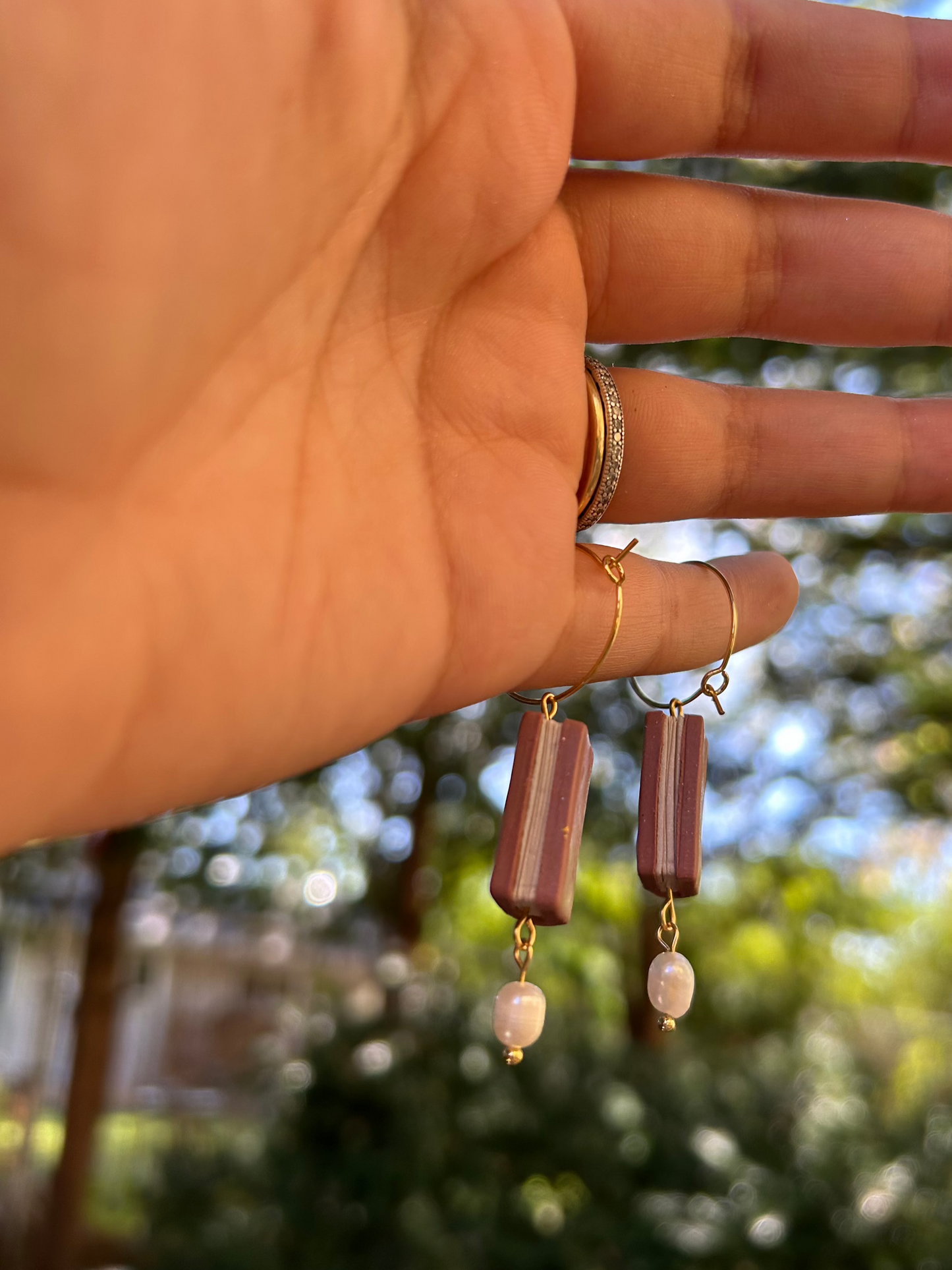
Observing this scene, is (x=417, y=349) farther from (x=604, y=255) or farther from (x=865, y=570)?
(x=865, y=570)

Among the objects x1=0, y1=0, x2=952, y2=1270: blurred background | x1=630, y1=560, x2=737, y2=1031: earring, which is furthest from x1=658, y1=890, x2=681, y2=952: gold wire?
x1=0, y1=0, x2=952, y2=1270: blurred background

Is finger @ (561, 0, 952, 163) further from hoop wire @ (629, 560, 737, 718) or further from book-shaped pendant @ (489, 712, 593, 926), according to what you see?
book-shaped pendant @ (489, 712, 593, 926)

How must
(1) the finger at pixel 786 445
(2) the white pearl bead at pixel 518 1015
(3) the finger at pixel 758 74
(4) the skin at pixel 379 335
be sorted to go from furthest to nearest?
(1) the finger at pixel 786 445 < (2) the white pearl bead at pixel 518 1015 < (3) the finger at pixel 758 74 < (4) the skin at pixel 379 335

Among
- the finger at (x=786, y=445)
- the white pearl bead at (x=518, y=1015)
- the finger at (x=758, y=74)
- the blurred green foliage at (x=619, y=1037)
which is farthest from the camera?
the blurred green foliage at (x=619, y=1037)

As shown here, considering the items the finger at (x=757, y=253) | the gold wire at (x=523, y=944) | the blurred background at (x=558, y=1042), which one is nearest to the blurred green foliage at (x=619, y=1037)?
the blurred background at (x=558, y=1042)

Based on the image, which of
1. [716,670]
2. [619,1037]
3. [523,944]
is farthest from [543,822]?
[619,1037]

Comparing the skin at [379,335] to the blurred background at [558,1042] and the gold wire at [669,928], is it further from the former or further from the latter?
the blurred background at [558,1042]

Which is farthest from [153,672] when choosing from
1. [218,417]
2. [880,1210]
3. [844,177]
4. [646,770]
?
[880,1210]
